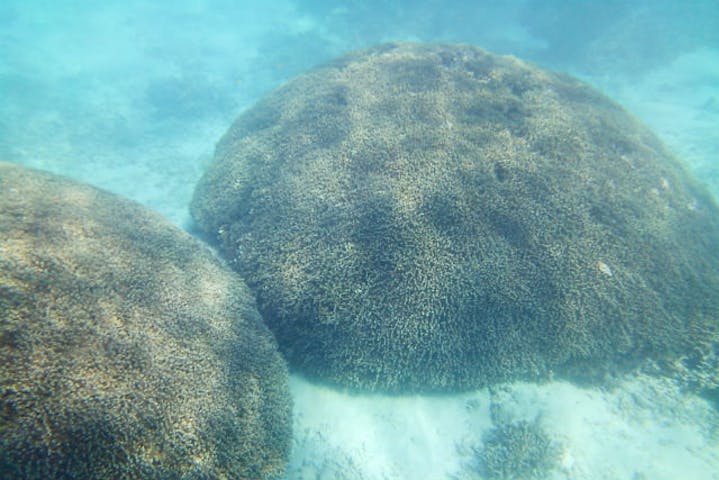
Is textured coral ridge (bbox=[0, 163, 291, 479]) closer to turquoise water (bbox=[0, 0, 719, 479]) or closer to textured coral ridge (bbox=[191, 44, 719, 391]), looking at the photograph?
textured coral ridge (bbox=[191, 44, 719, 391])

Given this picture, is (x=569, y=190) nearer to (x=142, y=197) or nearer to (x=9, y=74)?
(x=142, y=197)

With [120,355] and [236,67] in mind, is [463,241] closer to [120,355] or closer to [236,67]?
[120,355]

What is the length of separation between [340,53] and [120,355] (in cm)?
1929

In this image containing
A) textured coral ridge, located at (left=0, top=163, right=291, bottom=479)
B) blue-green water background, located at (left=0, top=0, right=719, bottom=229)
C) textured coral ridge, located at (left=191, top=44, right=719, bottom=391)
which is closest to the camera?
textured coral ridge, located at (left=0, top=163, right=291, bottom=479)

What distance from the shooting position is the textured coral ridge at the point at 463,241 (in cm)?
455

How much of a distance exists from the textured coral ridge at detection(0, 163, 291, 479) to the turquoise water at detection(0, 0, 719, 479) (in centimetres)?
124

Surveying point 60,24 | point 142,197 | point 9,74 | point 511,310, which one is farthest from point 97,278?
point 60,24

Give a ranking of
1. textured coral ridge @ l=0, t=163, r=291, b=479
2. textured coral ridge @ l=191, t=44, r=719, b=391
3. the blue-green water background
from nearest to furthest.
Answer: textured coral ridge @ l=0, t=163, r=291, b=479
textured coral ridge @ l=191, t=44, r=719, b=391
the blue-green water background

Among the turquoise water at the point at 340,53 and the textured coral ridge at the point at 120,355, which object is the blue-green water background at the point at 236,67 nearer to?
the turquoise water at the point at 340,53

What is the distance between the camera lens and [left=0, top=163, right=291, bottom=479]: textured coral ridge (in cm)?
257

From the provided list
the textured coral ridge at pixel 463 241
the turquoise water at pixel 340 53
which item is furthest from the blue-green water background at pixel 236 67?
the textured coral ridge at pixel 463 241

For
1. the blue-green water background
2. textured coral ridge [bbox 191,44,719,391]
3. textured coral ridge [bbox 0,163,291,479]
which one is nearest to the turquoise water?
the blue-green water background

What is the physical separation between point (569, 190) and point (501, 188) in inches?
43.6

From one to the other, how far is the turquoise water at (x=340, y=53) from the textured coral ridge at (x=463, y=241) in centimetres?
56
